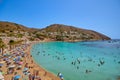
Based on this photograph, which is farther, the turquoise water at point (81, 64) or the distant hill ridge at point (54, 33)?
the distant hill ridge at point (54, 33)

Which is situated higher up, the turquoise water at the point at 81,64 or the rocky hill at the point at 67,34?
the rocky hill at the point at 67,34

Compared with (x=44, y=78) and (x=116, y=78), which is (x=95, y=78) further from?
(x=44, y=78)

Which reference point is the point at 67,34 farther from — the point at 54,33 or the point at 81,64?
the point at 81,64

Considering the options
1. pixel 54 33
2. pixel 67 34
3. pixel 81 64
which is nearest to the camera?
pixel 81 64

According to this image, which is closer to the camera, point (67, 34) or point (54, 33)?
point (54, 33)

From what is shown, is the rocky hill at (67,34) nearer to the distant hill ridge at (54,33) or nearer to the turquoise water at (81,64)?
the distant hill ridge at (54,33)

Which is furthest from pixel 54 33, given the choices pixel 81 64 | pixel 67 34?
pixel 81 64

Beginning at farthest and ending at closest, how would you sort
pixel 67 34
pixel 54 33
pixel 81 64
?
1. pixel 67 34
2. pixel 54 33
3. pixel 81 64

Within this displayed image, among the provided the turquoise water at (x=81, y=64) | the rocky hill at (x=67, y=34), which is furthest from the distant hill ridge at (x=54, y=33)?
the turquoise water at (x=81, y=64)

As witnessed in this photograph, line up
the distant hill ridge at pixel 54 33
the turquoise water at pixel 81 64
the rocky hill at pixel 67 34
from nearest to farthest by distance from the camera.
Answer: the turquoise water at pixel 81 64 → the distant hill ridge at pixel 54 33 → the rocky hill at pixel 67 34

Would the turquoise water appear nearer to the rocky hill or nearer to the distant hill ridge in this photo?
the distant hill ridge

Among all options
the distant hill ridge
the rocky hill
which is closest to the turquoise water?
the distant hill ridge

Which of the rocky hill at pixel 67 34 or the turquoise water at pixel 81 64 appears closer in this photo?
the turquoise water at pixel 81 64

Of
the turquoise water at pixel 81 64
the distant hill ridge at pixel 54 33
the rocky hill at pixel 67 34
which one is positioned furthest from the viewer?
the rocky hill at pixel 67 34
